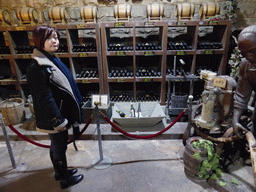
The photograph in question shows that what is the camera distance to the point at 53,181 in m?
2.36

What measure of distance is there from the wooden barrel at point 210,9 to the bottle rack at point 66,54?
258 centimetres

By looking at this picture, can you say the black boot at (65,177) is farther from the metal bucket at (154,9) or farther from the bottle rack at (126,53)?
the metal bucket at (154,9)

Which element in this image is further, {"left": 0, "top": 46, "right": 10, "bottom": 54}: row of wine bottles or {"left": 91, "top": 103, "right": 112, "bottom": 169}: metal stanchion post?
{"left": 0, "top": 46, "right": 10, "bottom": 54}: row of wine bottles

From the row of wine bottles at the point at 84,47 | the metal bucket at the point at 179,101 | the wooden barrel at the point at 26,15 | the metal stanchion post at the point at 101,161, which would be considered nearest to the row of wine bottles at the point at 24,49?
the wooden barrel at the point at 26,15

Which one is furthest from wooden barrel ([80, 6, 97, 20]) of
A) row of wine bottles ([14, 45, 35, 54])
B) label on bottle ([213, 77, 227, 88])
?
label on bottle ([213, 77, 227, 88])

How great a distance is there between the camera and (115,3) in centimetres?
461

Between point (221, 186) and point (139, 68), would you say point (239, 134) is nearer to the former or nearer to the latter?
point (221, 186)

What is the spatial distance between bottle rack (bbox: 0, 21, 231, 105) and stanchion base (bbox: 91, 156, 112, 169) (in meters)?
1.91

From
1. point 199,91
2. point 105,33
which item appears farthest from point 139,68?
point 199,91

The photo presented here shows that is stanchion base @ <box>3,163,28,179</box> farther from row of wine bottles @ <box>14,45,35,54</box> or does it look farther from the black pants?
row of wine bottles @ <box>14,45,35,54</box>

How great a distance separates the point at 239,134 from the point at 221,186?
696mm

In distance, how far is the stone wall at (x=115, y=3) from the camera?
452cm

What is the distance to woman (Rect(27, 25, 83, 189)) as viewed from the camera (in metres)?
1.69

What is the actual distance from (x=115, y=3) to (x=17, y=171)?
4.55 metres
